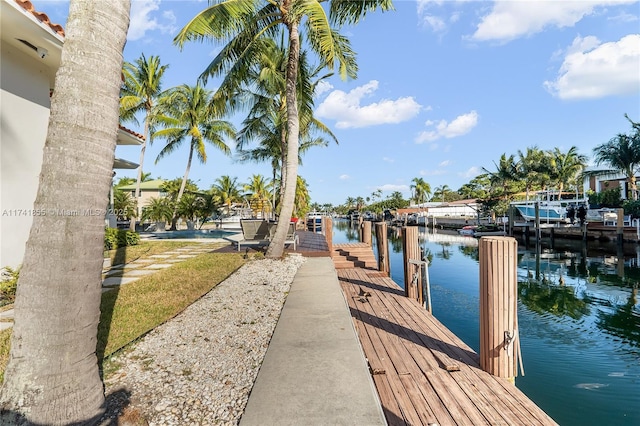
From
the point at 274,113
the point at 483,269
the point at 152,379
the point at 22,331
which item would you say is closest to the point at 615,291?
the point at 483,269

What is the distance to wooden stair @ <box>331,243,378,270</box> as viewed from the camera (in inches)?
431

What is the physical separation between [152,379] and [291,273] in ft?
16.9

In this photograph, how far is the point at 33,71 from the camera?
7199 mm

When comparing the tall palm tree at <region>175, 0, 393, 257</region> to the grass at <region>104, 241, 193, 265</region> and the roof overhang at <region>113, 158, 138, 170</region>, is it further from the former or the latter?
the roof overhang at <region>113, 158, 138, 170</region>

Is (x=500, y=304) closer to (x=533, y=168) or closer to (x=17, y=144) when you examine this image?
(x=17, y=144)

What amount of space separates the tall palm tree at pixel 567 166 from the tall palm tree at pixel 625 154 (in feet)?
37.5

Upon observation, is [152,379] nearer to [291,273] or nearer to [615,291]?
[291,273]

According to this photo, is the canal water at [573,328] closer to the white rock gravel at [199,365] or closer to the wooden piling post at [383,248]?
the wooden piling post at [383,248]

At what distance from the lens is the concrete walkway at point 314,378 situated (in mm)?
2359

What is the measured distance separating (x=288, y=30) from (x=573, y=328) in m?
11.7

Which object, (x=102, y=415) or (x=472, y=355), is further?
(x=472, y=355)

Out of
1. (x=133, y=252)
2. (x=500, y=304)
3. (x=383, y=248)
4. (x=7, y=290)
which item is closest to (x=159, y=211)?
(x=133, y=252)

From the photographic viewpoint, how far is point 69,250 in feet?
6.96

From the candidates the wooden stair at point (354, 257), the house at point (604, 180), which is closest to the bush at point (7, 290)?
the wooden stair at point (354, 257)
